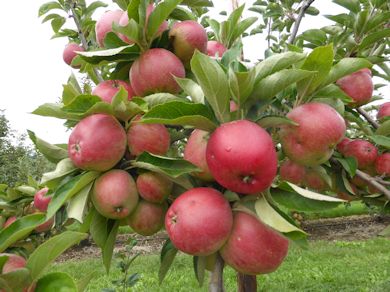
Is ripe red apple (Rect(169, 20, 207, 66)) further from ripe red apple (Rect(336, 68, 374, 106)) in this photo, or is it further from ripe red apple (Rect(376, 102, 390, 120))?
ripe red apple (Rect(376, 102, 390, 120))

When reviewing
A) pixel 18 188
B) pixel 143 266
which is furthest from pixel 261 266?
pixel 143 266

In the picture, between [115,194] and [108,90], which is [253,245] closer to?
[115,194]

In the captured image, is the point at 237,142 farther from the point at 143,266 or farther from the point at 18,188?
the point at 143,266

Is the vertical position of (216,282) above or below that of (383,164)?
above

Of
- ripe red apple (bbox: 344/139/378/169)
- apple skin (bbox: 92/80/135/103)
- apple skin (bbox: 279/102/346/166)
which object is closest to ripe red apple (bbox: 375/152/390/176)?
ripe red apple (bbox: 344/139/378/169)

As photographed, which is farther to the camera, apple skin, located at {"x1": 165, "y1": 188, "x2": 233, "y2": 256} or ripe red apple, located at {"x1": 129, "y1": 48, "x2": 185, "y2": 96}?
ripe red apple, located at {"x1": 129, "y1": 48, "x2": 185, "y2": 96}

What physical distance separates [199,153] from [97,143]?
18 centimetres

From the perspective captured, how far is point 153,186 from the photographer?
742mm

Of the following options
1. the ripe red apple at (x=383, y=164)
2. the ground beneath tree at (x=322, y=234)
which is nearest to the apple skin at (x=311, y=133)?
the ripe red apple at (x=383, y=164)

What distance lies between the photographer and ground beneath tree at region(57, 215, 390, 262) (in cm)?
745

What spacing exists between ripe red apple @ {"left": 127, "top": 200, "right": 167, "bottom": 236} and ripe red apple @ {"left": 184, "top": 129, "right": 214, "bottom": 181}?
12 cm

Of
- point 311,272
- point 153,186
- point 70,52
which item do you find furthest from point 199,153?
point 311,272

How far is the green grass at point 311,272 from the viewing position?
13.8 feet

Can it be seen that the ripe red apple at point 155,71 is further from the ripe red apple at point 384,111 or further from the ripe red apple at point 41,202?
the ripe red apple at point 384,111
